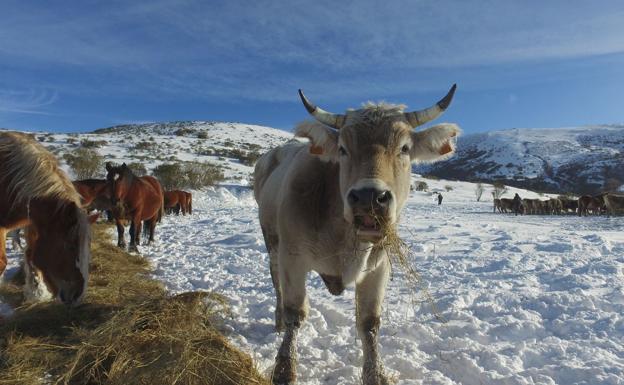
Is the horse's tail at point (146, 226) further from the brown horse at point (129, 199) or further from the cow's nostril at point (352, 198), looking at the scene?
the cow's nostril at point (352, 198)

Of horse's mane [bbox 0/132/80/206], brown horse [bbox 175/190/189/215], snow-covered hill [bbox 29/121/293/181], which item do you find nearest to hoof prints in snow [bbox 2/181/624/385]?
horse's mane [bbox 0/132/80/206]

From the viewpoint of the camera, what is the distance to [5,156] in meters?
4.04

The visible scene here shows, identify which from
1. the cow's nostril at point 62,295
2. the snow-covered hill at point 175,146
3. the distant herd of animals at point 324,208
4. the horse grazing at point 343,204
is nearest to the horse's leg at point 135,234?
the distant herd of animals at point 324,208

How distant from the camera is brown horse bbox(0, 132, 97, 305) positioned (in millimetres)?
3820

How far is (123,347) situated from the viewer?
323 centimetres

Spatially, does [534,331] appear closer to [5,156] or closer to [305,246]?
[305,246]

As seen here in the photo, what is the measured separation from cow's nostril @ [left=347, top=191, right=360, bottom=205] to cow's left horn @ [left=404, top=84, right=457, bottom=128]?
108cm

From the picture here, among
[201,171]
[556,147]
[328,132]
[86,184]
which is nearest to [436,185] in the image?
[201,171]

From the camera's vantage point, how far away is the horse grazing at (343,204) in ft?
10.2

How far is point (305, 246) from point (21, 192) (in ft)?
9.18

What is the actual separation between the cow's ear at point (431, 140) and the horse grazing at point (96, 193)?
840cm

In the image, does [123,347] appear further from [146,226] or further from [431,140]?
[146,226]

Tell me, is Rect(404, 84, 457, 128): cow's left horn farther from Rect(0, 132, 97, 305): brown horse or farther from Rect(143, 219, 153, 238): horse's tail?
Rect(143, 219, 153, 238): horse's tail

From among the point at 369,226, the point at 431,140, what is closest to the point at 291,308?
the point at 369,226
